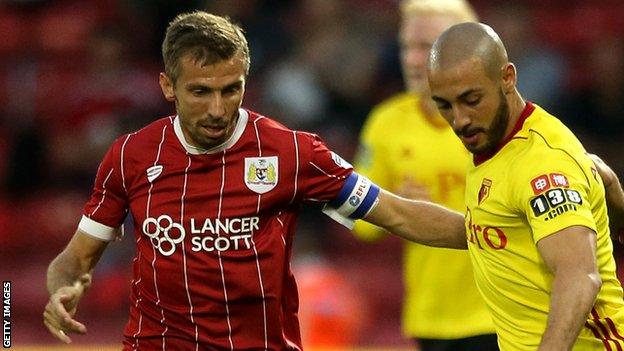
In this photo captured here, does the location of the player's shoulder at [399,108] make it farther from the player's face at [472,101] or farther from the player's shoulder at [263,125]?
the player's face at [472,101]

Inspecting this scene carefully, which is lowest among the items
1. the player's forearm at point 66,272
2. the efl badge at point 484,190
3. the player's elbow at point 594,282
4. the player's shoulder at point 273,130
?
the player's forearm at point 66,272

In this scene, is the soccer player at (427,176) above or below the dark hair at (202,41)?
below

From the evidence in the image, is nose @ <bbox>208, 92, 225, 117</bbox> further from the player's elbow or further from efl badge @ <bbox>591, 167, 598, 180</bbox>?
the player's elbow

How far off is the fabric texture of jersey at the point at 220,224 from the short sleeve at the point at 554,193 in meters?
0.79

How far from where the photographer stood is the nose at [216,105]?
411 cm

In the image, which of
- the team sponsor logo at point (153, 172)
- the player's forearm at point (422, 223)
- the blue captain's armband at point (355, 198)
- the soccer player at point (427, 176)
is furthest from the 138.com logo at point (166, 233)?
the soccer player at point (427, 176)

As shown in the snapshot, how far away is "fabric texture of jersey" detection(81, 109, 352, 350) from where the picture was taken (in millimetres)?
4203

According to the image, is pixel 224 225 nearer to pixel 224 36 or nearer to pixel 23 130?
pixel 224 36

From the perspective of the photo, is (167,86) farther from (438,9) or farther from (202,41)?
(438,9)

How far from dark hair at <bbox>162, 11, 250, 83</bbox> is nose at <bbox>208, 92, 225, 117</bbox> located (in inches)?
4.2

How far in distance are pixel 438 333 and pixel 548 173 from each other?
82.3 inches

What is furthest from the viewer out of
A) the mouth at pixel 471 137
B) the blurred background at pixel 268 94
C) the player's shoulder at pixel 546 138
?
A: the blurred background at pixel 268 94

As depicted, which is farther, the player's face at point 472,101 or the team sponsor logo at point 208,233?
the team sponsor logo at point 208,233

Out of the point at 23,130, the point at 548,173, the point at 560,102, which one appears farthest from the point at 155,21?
the point at 548,173
